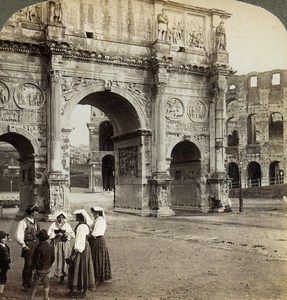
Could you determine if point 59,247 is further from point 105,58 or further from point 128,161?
point 128,161

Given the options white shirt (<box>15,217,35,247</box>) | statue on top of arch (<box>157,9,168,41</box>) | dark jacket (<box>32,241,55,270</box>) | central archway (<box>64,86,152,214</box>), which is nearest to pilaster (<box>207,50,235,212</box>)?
statue on top of arch (<box>157,9,168,41</box>)

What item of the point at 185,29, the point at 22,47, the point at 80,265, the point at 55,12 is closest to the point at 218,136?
the point at 185,29

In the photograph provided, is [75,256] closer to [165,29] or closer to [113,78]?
[113,78]

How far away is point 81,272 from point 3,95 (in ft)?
36.7

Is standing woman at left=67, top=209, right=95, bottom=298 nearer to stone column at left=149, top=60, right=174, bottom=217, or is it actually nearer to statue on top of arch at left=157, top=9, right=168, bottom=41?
stone column at left=149, top=60, right=174, bottom=217

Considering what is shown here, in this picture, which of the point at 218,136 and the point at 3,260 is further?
the point at 218,136

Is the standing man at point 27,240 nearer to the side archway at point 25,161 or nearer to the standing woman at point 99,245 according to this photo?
the standing woman at point 99,245

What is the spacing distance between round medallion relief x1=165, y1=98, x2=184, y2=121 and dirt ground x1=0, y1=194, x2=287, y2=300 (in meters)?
5.43

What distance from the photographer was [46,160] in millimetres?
16422

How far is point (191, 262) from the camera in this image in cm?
851

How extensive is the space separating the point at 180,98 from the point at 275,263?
38.1ft

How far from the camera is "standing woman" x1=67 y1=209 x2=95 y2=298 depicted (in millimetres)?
6133

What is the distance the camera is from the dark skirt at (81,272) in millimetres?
6148

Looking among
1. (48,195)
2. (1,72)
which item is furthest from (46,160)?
(1,72)
